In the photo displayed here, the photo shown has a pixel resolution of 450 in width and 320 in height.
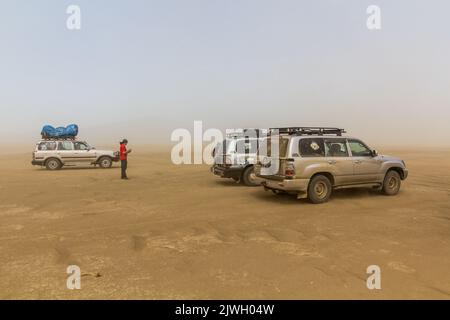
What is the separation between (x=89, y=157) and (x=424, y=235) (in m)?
18.4

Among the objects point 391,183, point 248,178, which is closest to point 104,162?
point 248,178

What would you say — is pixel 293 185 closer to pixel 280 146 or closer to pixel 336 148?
pixel 280 146

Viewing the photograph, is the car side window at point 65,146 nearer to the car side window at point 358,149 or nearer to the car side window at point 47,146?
the car side window at point 47,146

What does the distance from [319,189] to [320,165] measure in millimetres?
654

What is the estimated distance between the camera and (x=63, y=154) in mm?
20625

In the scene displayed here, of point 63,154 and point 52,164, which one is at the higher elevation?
point 63,154

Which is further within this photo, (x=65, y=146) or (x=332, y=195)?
(x=65, y=146)

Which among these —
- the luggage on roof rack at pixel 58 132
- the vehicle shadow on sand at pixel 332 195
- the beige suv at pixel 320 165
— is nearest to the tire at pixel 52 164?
the luggage on roof rack at pixel 58 132

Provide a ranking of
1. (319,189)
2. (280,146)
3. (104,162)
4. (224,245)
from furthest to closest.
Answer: (104,162) < (280,146) < (319,189) < (224,245)

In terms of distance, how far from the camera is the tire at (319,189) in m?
9.65

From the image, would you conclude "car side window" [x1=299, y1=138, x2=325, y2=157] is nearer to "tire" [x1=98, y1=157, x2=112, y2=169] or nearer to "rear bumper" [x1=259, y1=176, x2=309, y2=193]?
"rear bumper" [x1=259, y1=176, x2=309, y2=193]

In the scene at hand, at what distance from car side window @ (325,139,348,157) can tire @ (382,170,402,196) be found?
169 cm

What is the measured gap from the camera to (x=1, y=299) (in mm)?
4191
